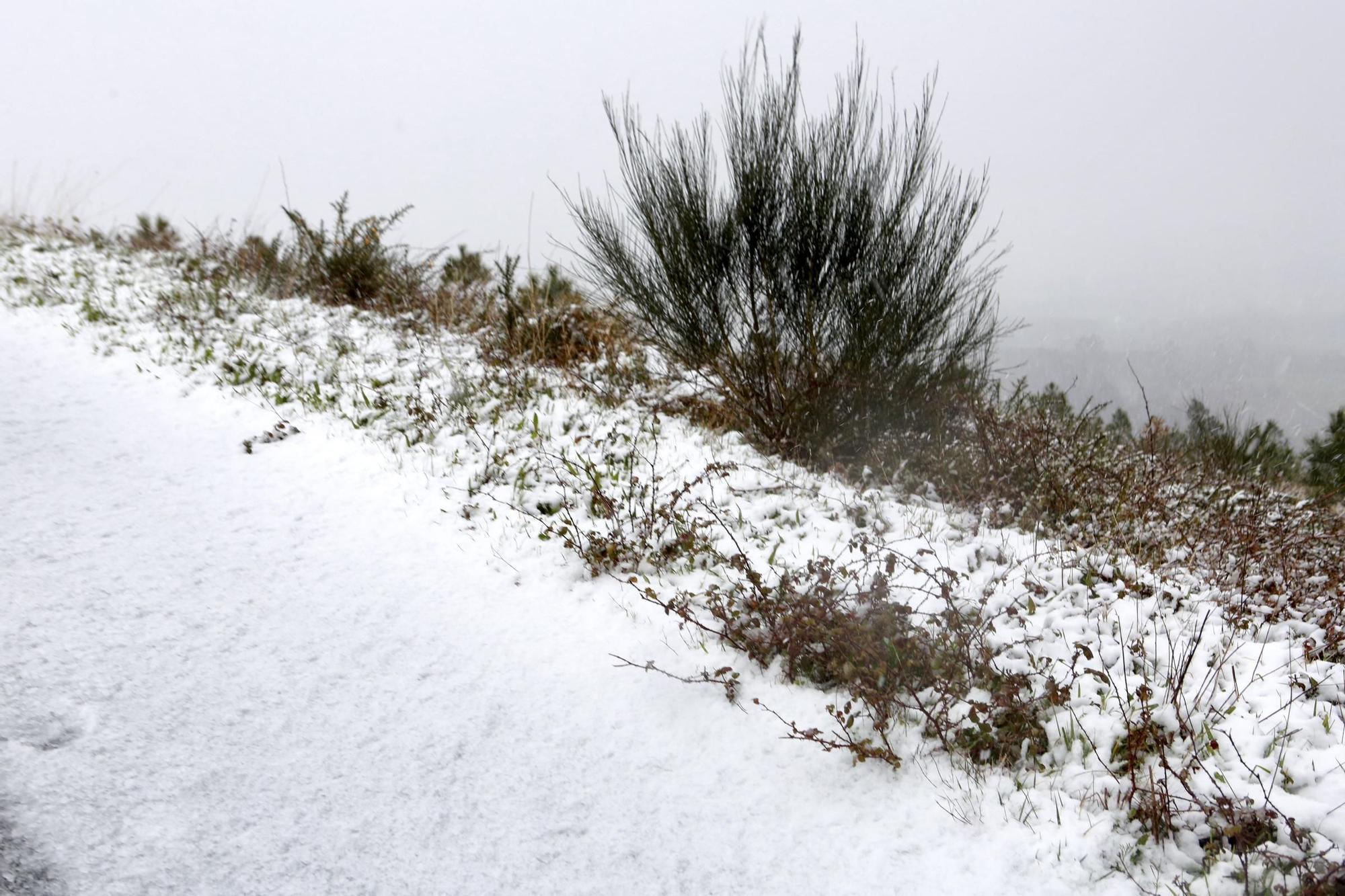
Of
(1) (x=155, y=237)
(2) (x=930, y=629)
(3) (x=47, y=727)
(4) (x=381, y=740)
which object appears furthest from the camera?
(1) (x=155, y=237)

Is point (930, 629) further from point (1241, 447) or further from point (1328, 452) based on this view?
point (1328, 452)

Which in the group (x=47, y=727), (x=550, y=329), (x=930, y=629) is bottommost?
(x=47, y=727)

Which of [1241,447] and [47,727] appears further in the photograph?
[1241,447]

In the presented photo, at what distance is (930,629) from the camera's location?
9.96ft

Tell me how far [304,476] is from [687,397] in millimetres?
3094

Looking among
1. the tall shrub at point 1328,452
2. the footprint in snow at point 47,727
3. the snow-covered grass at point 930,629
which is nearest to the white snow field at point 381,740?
the footprint in snow at point 47,727

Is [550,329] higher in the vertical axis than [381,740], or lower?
higher

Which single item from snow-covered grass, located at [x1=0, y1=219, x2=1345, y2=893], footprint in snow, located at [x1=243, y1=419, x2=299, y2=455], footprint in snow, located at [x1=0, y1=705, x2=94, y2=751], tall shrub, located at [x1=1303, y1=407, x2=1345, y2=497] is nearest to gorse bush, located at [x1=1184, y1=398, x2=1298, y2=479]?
tall shrub, located at [x1=1303, y1=407, x2=1345, y2=497]

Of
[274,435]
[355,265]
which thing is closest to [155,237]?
[355,265]

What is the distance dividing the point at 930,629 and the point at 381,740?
221 cm

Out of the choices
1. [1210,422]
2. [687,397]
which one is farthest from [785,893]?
[1210,422]

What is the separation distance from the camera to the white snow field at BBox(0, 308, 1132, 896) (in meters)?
1.97

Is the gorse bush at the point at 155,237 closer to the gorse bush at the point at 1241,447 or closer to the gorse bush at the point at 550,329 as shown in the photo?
the gorse bush at the point at 550,329

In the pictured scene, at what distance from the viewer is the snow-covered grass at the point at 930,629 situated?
215 centimetres
